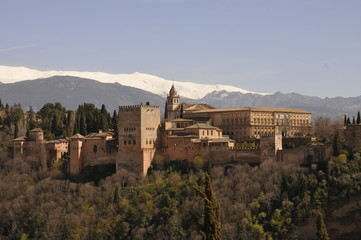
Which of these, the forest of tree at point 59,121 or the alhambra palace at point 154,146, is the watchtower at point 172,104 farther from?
the alhambra palace at point 154,146

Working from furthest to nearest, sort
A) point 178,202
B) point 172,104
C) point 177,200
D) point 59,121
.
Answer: point 59,121 < point 172,104 < point 177,200 < point 178,202

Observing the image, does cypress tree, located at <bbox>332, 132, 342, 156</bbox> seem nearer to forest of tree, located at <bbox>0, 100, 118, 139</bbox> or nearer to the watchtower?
forest of tree, located at <bbox>0, 100, 118, 139</bbox>

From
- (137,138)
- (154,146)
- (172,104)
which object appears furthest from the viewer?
(172,104)

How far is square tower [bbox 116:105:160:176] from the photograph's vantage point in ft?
205

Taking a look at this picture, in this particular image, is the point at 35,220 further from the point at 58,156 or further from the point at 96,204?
the point at 58,156

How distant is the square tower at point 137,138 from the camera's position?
205 ft

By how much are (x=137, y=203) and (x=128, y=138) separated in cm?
708

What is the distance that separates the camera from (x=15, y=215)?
61.5m

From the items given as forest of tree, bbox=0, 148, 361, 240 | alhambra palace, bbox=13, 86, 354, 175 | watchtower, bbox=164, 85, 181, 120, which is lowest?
forest of tree, bbox=0, 148, 361, 240

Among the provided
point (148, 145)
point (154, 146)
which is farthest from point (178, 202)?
point (154, 146)

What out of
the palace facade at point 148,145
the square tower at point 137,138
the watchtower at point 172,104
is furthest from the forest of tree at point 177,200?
the watchtower at point 172,104

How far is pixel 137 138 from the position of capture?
62781mm

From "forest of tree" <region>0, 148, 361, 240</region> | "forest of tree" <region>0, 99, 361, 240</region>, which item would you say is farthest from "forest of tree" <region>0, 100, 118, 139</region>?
"forest of tree" <region>0, 148, 361, 240</region>

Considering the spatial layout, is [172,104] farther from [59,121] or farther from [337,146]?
[337,146]
